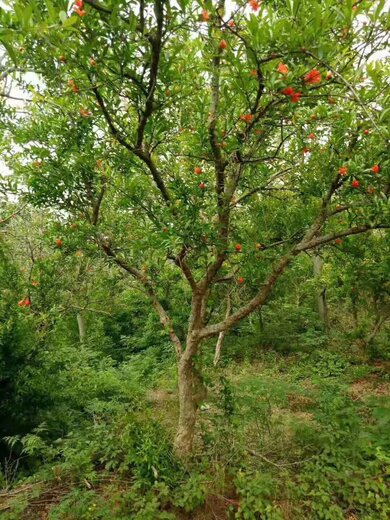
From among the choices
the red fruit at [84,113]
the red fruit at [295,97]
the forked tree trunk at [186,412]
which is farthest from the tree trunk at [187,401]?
the red fruit at [295,97]

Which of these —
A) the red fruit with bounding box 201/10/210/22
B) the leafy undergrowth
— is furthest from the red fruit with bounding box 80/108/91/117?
the leafy undergrowth

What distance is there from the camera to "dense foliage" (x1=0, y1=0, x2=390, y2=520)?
1.90 meters

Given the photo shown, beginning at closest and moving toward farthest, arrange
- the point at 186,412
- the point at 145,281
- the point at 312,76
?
1. the point at 312,76
2. the point at 186,412
3. the point at 145,281

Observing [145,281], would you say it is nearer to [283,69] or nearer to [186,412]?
[186,412]

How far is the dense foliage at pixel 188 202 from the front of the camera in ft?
6.24

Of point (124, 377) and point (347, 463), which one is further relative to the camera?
point (124, 377)

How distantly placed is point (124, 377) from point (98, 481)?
13.5 ft

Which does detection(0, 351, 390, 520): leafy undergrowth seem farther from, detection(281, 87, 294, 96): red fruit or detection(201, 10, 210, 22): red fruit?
detection(201, 10, 210, 22): red fruit

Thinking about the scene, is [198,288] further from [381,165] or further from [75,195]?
[381,165]

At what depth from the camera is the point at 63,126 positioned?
2.85 metres

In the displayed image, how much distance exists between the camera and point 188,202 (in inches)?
112

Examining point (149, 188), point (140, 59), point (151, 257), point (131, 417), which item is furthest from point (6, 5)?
point (131, 417)

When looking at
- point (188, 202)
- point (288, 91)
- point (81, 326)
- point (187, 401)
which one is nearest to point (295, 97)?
point (288, 91)

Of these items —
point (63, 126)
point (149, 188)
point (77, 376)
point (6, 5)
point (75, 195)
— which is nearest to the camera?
point (6, 5)
